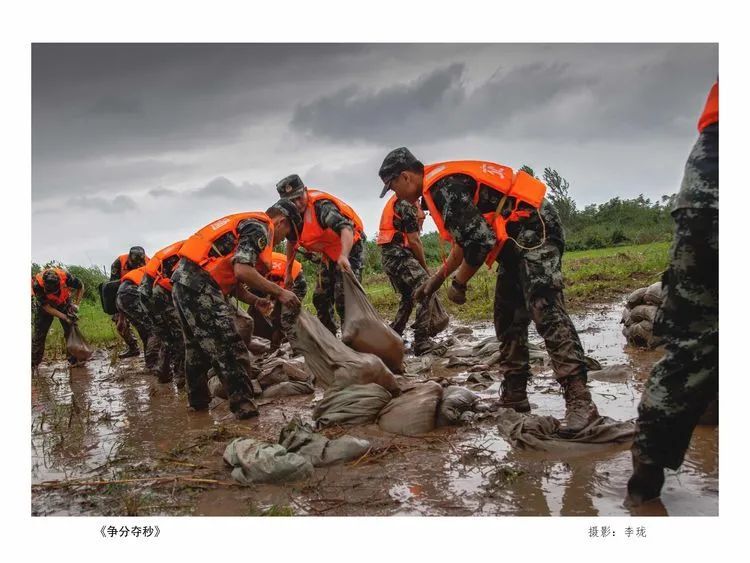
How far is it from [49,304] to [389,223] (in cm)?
487

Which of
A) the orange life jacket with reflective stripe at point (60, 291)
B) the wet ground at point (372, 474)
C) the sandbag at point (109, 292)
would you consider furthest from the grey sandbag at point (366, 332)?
the orange life jacket with reflective stripe at point (60, 291)

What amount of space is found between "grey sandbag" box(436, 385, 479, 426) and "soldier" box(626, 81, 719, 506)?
1.52 metres

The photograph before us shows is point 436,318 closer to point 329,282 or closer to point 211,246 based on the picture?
point 329,282

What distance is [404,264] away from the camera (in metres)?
6.43

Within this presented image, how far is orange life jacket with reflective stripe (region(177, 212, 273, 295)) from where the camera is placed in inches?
179

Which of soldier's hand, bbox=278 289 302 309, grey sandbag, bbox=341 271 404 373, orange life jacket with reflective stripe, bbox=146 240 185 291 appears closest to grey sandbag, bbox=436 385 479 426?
grey sandbag, bbox=341 271 404 373

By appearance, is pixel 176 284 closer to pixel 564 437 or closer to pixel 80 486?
pixel 80 486

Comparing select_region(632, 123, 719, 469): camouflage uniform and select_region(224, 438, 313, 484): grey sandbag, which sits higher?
select_region(632, 123, 719, 469): camouflage uniform

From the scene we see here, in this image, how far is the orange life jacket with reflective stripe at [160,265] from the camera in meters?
5.65

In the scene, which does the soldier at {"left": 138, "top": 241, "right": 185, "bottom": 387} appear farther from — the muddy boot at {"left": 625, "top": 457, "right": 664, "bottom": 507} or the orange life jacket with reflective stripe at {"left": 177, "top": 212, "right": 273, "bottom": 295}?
the muddy boot at {"left": 625, "top": 457, "right": 664, "bottom": 507}

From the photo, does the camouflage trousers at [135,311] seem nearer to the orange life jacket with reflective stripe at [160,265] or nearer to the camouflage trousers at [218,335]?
the orange life jacket with reflective stripe at [160,265]

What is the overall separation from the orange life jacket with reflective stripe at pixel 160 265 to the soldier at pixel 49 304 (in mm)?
2923

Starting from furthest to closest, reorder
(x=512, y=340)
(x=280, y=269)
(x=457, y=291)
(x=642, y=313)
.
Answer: (x=280, y=269) → (x=642, y=313) → (x=512, y=340) → (x=457, y=291)

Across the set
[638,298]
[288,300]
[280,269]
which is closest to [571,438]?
[288,300]
